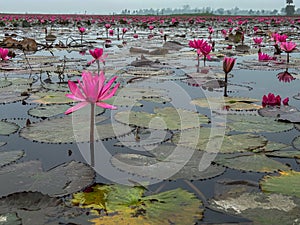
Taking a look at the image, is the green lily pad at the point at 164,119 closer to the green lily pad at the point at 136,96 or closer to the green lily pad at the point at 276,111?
the green lily pad at the point at 136,96

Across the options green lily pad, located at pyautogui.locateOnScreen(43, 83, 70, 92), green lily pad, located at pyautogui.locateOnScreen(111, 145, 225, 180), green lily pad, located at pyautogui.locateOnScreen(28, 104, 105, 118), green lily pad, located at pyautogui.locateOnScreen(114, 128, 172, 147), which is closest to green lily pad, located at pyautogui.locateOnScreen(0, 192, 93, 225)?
green lily pad, located at pyautogui.locateOnScreen(111, 145, 225, 180)

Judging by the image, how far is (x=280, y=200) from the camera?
1.22m

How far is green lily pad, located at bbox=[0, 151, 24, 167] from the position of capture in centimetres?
152

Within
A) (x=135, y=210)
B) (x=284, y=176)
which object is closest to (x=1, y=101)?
(x=135, y=210)

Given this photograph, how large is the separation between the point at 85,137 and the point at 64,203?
2.11ft

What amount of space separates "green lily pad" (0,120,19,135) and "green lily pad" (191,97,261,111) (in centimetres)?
114

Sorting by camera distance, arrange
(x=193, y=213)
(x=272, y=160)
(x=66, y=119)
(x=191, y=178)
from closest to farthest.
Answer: (x=193, y=213) < (x=191, y=178) < (x=272, y=160) < (x=66, y=119)

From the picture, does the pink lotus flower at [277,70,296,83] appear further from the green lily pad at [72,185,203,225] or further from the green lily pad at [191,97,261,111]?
the green lily pad at [72,185,203,225]

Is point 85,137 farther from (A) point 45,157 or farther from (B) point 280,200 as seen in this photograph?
(B) point 280,200

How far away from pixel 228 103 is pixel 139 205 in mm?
1485

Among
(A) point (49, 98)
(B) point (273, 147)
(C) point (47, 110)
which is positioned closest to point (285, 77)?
(B) point (273, 147)

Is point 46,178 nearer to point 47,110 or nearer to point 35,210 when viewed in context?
point 35,210

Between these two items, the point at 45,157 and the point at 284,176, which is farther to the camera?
the point at 45,157

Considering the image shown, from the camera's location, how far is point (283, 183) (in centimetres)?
133
